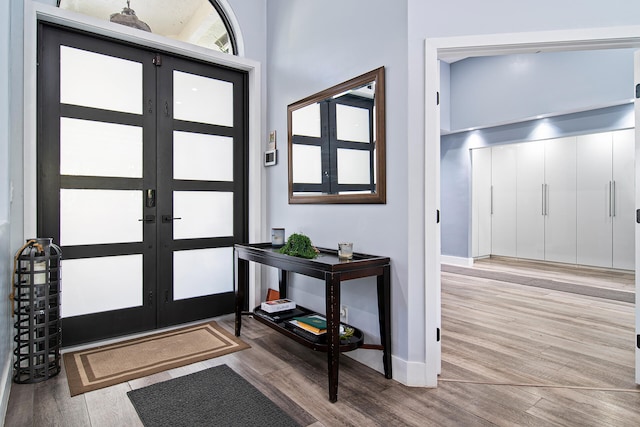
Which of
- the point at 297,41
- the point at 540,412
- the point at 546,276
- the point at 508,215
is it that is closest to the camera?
the point at 540,412

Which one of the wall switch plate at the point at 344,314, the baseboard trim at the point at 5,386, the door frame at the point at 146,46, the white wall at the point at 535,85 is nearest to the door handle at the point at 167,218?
the door frame at the point at 146,46

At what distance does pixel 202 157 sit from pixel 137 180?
0.60m

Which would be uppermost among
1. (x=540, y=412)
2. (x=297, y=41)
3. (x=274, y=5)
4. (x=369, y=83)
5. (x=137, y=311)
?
(x=274, y=5)

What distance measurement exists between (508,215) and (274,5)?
5.52m

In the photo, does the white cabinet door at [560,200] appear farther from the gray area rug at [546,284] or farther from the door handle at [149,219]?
the door handle at [149,219]

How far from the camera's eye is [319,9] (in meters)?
2.95

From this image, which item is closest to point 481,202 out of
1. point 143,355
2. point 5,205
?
point 143,355

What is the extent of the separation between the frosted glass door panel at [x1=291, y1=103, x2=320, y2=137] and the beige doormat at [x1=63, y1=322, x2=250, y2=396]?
1.79 m

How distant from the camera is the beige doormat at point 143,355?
2248mm

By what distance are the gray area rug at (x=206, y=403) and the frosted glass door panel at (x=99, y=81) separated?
2.16 m

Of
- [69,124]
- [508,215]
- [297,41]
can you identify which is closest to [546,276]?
[508,215]

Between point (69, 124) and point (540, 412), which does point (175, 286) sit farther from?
point (540, 412)

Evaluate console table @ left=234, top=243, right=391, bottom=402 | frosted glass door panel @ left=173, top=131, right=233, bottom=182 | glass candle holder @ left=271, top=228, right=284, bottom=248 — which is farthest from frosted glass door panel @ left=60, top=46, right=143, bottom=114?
console table @ left=234, top=243, right=391, bottom=402

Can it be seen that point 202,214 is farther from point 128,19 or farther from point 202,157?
point 128,19
